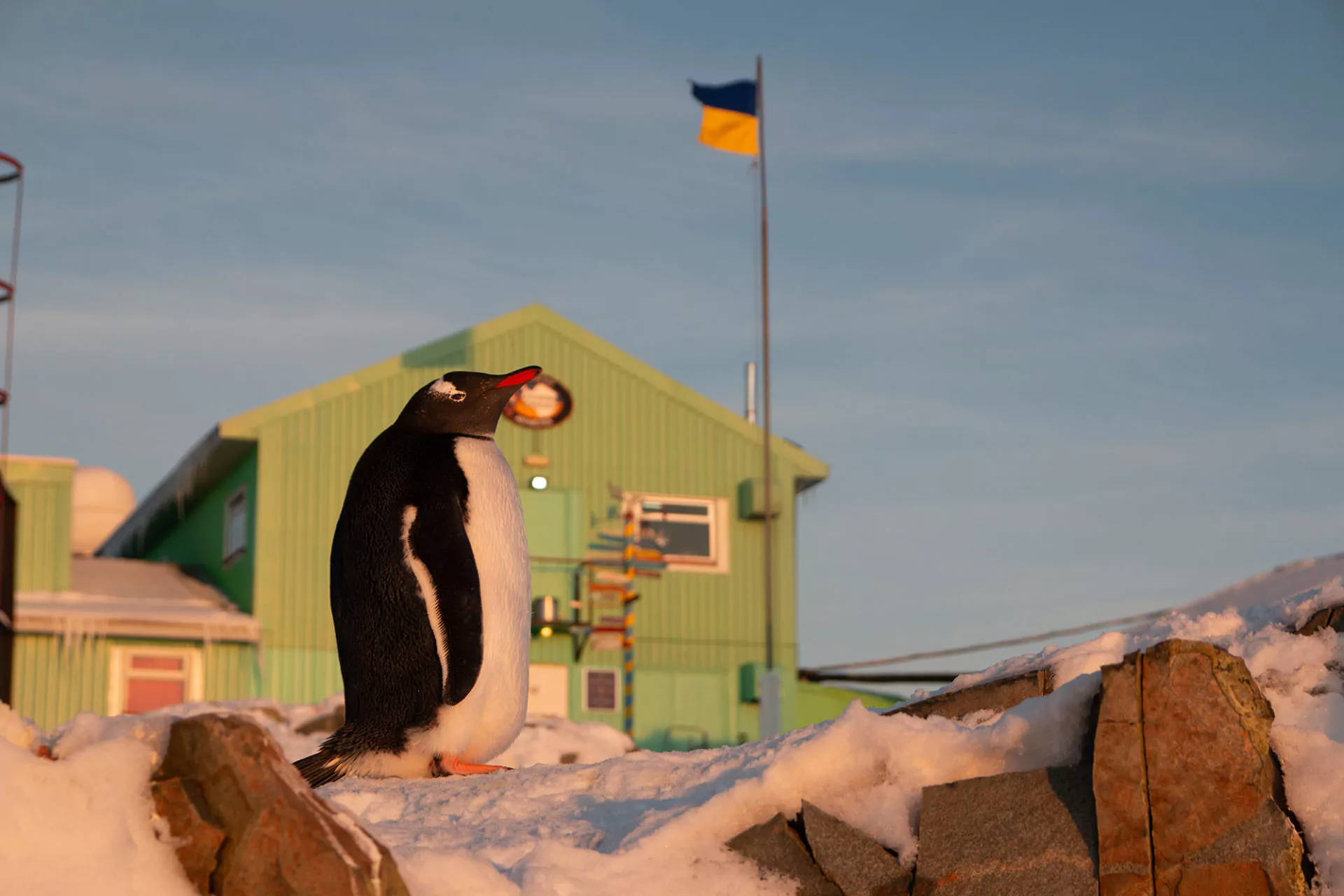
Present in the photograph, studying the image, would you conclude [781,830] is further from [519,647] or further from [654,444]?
[654,444]

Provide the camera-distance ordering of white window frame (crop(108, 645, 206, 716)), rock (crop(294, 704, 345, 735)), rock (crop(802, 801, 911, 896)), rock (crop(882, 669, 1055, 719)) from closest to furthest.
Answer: rock (crop(802, 801, 911, 896)), rock (crop(882, 669, 1055, 719)), rock (crop(294, 704, 345, 735)), white window frame (crop(108, 645, 206, 716))

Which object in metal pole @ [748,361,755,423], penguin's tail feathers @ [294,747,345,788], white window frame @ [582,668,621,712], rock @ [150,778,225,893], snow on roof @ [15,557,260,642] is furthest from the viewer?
metal pole @ [748,361,755,423]

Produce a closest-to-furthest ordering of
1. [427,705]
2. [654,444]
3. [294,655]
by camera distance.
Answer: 1. [427,705]
2. [294,655]
3. [654,444]

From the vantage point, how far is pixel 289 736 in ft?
39.2

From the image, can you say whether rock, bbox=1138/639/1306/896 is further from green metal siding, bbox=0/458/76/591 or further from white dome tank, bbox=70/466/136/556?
white dome tank, bbox=70/466/136/556

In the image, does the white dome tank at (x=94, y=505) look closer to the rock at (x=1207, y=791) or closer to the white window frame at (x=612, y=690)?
the white window frame at (x=612, y=690)

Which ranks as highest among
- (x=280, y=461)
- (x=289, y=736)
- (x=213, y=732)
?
(x=280, y=461)

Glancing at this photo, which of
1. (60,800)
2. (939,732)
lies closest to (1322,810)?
(939,732)

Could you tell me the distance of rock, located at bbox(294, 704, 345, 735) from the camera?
43.3 feet

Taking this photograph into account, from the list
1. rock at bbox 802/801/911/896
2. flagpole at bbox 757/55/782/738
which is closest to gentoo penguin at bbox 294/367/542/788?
rock at bbox 802/801/911/896

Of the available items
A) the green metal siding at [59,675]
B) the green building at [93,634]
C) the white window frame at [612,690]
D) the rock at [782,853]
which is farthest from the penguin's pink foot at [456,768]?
the white window frame at [612,690]

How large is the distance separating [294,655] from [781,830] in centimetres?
2086

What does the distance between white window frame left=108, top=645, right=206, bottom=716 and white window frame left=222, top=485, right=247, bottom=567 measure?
2095mm

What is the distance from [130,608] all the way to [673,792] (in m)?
19.5
